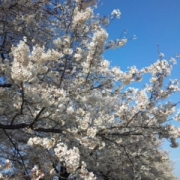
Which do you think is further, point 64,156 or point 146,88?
point 146,88

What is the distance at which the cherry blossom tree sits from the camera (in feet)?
15.3

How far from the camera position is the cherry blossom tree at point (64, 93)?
4648mm

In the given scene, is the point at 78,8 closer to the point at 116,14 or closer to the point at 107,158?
the point at 116,14

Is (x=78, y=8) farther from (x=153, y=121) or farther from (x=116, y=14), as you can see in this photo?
(x=153, y=121)

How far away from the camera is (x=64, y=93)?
15.7ft

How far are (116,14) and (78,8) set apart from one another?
170 cm

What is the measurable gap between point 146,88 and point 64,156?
3871 millimetres

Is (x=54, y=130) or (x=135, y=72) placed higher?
(x=135, y=72)

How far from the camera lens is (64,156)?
4082 millimetres

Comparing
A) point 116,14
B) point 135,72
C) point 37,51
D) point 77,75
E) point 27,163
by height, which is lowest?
point 27,163

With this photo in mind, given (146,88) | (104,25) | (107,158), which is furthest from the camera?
(107,158)

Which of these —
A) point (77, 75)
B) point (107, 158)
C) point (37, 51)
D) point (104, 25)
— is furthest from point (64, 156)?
point (107, 158)

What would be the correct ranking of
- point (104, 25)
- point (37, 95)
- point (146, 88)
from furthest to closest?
point (104, 25) → point (146, 88) → point (37, 95)

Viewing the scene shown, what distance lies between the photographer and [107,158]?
10.4 m
